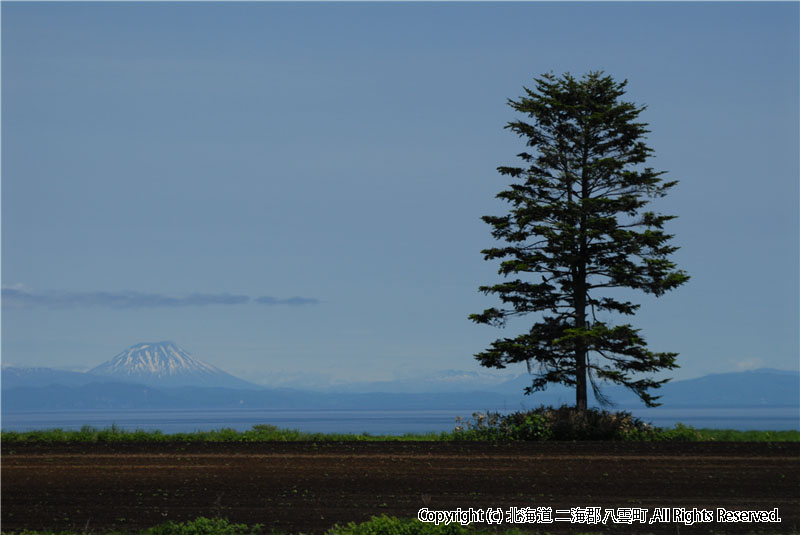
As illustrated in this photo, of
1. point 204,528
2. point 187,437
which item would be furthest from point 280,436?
point 204,528

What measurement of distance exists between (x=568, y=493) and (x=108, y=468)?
1054 cm

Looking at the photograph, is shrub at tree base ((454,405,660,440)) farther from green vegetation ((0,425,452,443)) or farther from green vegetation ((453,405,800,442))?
green vegetation ((0,425,452,443))

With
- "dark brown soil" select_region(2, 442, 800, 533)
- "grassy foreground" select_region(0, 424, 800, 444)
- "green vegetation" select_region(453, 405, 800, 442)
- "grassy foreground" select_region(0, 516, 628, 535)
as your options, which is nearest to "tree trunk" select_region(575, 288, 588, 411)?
→ "green vegetation" select_region(453, 405, 800, 442)

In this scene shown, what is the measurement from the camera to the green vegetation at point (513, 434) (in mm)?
26531

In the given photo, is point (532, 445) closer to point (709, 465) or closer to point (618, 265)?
point (709, 465)

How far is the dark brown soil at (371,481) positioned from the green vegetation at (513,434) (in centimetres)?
197

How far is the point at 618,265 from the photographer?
2867 centimetres

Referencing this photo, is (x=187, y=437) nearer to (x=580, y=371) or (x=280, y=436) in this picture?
(x=280, y=436)

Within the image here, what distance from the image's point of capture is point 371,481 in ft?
59.3

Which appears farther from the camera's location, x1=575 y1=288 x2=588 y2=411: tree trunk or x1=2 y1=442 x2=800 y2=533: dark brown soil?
x1=575 y1=288 x2=588 y2=411: tree trunk

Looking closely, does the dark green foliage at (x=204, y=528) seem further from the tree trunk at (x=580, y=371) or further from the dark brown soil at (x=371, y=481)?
the tree trunk at (x=580, y=371)

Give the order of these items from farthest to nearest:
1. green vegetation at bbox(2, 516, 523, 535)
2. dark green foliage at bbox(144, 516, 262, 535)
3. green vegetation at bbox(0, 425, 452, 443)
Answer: green vegetation at bbox(0, 425, 452, 443)
dark green foliage at bbox(144, 516, 262, 535)
green vegetation at bbox(2, 516, 523, 535)

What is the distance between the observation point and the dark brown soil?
48.6ft

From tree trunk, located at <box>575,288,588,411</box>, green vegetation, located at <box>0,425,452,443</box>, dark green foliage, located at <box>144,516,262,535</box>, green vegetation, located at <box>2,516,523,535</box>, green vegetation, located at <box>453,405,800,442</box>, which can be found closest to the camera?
green vegetation, located at <box>2,516,523,535</box>
